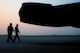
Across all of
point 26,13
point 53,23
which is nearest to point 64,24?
point 53,23

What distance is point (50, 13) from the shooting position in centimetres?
1401

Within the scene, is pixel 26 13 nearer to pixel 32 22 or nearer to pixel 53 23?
pixel 32 22

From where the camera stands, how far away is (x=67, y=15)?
14133 mm

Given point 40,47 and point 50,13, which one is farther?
point 50,13

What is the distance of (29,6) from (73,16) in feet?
8.99

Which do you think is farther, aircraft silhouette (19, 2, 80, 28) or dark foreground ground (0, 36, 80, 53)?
aircraft silhouette (19, 2, 80, 28)

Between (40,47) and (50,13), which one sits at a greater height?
(50,13)

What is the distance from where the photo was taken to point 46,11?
13.9 metres

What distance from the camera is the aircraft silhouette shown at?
13.9 meters

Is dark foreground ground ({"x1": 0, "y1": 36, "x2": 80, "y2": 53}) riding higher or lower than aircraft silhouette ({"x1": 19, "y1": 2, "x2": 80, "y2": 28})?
lower

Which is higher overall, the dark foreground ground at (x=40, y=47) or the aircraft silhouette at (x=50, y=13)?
the aircraft silhouette at (x=50, y=13)

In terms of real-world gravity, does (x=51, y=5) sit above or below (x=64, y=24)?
above

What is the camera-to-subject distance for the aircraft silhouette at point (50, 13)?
13.9 meters

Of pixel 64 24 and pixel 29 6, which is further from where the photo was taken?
pixel 64 24
